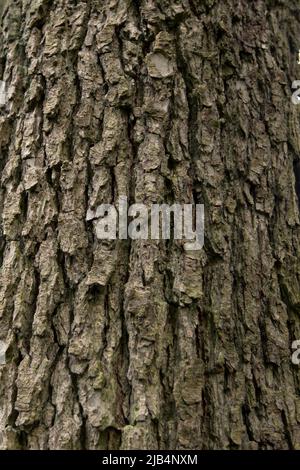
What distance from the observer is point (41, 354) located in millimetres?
1688

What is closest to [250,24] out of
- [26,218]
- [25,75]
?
[25,75]

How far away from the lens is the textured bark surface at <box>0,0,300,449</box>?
164 cm

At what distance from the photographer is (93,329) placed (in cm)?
168

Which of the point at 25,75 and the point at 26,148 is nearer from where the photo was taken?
the point at 26,148

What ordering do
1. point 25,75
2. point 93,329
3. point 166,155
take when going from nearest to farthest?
point 93,329, point 166,155, point 25,75

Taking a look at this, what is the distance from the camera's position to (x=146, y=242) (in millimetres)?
1751

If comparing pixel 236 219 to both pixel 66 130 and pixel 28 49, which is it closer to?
pixel 66 130

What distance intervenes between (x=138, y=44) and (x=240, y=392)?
3.78 feet

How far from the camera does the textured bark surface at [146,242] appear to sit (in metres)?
1.64

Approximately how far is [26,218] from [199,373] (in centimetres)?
71

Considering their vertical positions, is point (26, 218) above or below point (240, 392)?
above
